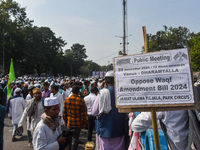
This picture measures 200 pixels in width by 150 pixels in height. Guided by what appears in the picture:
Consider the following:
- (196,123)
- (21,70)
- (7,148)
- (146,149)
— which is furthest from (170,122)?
(21,70)

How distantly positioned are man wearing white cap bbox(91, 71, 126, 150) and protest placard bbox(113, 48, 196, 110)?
1.51m

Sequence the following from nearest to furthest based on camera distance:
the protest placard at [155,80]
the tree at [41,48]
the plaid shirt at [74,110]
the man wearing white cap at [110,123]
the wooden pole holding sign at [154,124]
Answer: the protest placard at [155,80], the wooden pole holding sign at [154,124], the man wearing white cap at [110,123], the plaid shirt at [74,110], the tree at [41,48]

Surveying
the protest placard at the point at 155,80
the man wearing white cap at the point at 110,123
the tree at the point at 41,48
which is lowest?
the man wearing white cap at the point at 110,123

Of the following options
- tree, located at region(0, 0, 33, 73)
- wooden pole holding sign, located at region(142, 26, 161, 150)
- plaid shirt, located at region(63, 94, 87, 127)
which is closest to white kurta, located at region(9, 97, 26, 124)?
plaid shirt, located at region(63, 94, 87, 127)

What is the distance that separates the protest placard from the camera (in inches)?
65.7

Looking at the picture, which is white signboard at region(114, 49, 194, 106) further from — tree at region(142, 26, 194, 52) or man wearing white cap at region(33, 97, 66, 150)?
tree at region(142, 26, 194, 52)

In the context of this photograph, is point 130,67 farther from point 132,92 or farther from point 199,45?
point 199,45

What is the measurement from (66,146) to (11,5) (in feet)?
132

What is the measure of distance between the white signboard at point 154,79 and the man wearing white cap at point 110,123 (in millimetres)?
1508

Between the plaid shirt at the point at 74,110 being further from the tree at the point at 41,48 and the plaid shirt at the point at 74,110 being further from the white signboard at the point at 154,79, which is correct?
the tree at the point at 41,48

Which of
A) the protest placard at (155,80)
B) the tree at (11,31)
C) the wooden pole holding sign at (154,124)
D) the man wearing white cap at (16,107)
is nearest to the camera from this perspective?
the protest placard at (155,80)

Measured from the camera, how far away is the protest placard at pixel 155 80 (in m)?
1.67

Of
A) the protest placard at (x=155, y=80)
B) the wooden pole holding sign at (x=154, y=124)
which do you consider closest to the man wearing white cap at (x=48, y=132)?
the protest placard at (x=155, y=80)

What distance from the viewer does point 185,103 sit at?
1651 millimetres
